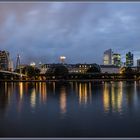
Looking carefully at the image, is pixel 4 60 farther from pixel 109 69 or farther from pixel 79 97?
pixel 79 97

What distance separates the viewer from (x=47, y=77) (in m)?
74.0

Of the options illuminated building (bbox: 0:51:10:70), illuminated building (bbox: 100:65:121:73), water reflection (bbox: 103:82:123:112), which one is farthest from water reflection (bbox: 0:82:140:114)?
illuminated building (bbox: 100:65:121:73)

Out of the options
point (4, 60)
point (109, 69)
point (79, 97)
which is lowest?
point (79, 97)

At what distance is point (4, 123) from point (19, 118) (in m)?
1.40

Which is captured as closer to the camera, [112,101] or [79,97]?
[112,101]

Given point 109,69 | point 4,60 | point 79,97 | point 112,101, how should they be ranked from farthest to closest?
1. point 109,69
2. point 4,60
3. point 79,97
4. point 112,101

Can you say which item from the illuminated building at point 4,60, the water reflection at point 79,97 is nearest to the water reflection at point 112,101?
the water reflection at point 79,97

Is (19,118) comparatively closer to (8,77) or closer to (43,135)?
(43,135)

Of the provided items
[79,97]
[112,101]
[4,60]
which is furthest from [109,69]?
[112,101]

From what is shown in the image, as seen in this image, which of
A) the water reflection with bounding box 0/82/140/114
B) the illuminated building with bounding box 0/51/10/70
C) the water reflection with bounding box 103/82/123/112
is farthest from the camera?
the illuminated building with bounding box 0/51/10/70

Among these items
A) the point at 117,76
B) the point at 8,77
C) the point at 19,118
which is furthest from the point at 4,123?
the point at 117,76

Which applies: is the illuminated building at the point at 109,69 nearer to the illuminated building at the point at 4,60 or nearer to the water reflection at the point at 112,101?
the illuminated building at the point at 4,60

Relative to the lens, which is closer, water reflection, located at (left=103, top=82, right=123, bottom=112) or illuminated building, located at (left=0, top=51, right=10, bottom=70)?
water reflection, located at (left=103, top=82, right=123, bottom=112)

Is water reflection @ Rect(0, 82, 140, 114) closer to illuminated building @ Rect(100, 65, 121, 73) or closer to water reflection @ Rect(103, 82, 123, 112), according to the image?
water reflection @ Rect(103, 82, 123, 112)
